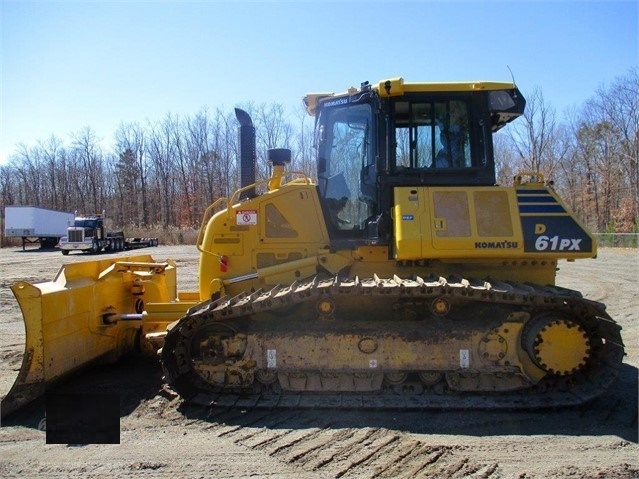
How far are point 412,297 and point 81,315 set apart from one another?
11.7 ft

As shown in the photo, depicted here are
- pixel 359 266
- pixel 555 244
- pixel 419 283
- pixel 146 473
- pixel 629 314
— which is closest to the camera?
pixel 146 473

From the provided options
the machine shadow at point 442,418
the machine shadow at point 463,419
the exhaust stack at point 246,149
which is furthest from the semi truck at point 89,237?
the machine shadow at point 463,419

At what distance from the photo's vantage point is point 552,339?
4348 mm

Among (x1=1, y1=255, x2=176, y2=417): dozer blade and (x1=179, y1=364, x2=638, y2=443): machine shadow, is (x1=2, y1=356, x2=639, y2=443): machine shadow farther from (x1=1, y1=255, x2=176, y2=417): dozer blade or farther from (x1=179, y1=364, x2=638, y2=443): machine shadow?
(x1=1, y1=255, x2=176, y2=417): dozer blade

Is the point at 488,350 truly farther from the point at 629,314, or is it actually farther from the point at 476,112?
the point at 629,314

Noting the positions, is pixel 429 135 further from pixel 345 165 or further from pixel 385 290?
pixel 385 290


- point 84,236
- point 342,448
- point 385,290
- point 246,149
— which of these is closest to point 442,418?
point 342,448

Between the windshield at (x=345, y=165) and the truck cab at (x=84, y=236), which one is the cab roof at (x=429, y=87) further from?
the truck cab at (x=84, y=236)

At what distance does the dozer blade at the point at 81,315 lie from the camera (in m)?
4.46

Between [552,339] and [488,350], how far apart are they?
1.93 ft

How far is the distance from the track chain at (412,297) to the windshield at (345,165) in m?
0.94

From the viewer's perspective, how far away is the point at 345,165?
5199mm

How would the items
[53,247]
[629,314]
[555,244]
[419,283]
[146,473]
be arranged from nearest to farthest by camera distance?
[146,473] → [419,283] → [555,244] → [629,314] → [53,247]

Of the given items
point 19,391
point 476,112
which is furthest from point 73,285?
point 476,112
